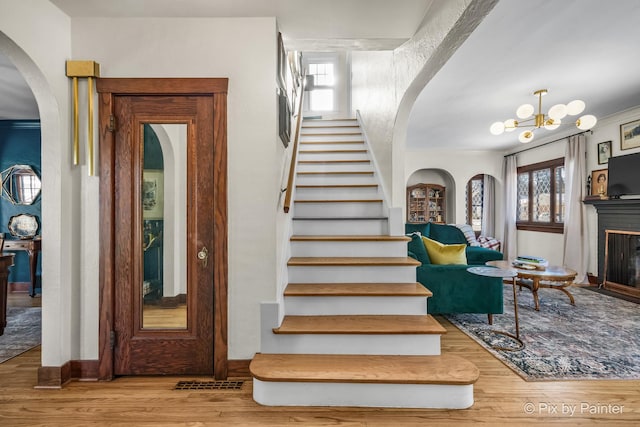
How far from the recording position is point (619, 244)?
470 cm

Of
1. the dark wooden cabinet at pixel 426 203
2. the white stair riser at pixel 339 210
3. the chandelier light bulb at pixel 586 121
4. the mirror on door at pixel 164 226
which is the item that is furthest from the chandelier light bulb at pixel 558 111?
the dark wooden cabinet at pixel 426 203

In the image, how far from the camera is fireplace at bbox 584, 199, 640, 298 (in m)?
4.49

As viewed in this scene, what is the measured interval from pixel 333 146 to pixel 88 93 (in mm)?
3165

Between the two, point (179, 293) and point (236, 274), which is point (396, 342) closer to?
point (236, 274)

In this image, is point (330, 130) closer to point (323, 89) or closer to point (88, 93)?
point (323, 89)

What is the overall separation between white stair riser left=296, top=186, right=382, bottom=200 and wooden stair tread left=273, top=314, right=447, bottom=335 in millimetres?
1549

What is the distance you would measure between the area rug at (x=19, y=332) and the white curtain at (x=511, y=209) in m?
8.26

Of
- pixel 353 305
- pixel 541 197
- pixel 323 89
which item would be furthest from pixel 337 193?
pixel 541 197

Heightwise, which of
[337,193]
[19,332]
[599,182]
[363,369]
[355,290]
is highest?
[599,182]

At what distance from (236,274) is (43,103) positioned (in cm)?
174

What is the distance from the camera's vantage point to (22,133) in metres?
4.74

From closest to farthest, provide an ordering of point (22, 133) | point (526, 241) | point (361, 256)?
point (361, 256) → point (22, 133) → point (526, 241)

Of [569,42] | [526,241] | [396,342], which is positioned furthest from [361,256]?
[526,241]

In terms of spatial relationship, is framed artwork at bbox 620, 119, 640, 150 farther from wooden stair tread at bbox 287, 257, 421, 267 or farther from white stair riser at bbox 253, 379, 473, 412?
white stair riser at bbox 253, 379, 473, 412
